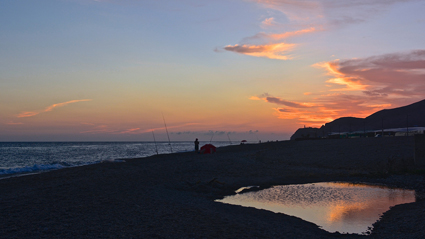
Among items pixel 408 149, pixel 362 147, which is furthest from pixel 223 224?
pixel 362 147

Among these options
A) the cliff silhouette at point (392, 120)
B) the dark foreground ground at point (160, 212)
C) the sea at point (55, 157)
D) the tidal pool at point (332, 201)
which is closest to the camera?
the dark foreground ground at point (160, 212)

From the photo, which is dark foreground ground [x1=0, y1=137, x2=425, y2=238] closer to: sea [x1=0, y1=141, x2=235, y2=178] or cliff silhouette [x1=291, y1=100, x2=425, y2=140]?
sea [x1=0, y1=141, x2=235, y2=178]

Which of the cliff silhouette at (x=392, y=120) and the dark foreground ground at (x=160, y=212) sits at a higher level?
the cliff silhouette at (x=392, y=120)

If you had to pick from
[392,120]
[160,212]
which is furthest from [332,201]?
[392,120]

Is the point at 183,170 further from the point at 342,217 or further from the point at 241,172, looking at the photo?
the point at 342,217

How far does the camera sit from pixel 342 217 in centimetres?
960

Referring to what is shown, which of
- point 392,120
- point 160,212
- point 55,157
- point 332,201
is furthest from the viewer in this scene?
point 392,120

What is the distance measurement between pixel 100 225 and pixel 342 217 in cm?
716

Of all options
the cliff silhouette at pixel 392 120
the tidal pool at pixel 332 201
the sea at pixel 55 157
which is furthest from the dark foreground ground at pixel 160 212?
the cliff silhouette at pixel 392 120

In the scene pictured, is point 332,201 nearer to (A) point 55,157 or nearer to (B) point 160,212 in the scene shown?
(B) point 160,212

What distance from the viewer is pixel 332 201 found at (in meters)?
11.8

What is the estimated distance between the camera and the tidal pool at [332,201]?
9.17 meters

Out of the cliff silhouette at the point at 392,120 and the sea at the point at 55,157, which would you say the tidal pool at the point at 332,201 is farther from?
the cliff silhouette at the point at 392,120

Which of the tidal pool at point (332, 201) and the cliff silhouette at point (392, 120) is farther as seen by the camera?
the cliff silhouette at point (392, 120)
